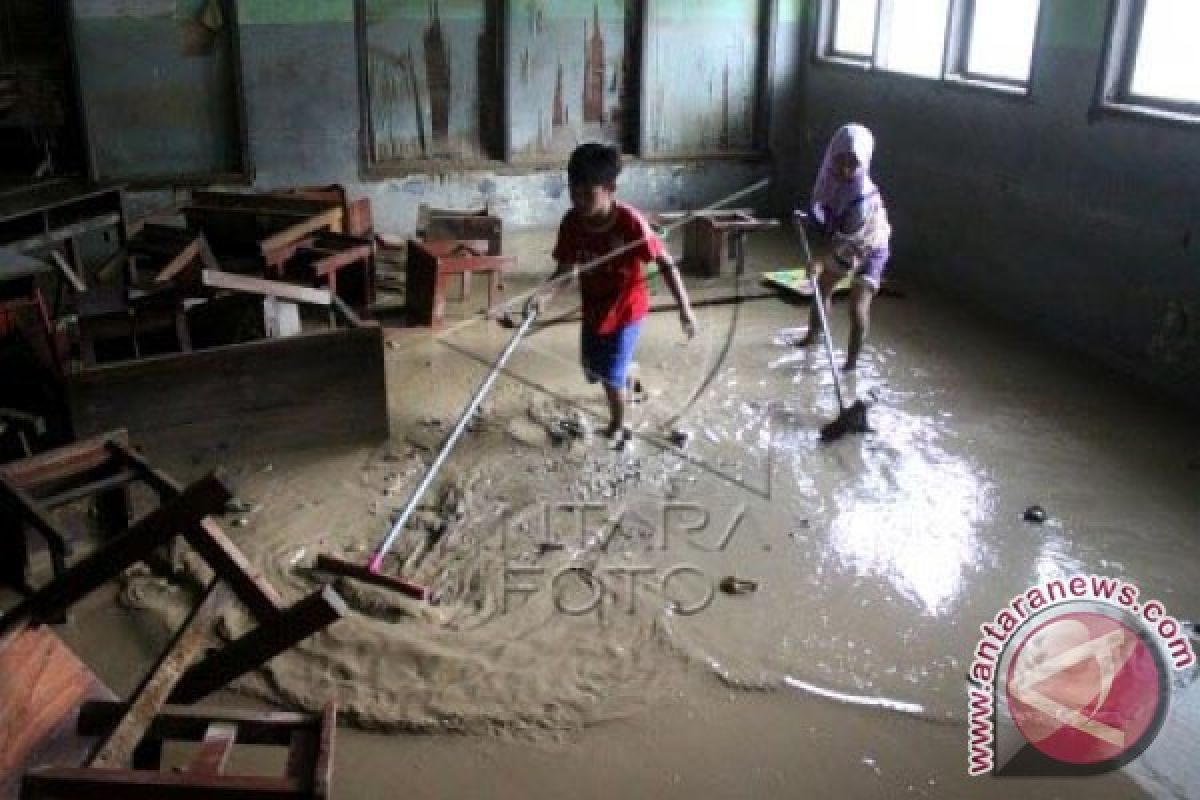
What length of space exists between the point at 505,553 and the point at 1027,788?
6.84ft

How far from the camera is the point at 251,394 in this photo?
4.91 metres

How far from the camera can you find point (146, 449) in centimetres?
473

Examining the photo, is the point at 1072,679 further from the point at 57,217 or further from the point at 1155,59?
the point at 57,217

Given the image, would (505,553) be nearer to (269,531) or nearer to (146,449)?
(269,531)

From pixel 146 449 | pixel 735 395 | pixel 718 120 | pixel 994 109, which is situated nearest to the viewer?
pixel 146 449

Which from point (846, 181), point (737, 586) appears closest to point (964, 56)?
point (846, 181)

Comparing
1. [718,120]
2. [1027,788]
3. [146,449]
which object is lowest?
[1027,788]

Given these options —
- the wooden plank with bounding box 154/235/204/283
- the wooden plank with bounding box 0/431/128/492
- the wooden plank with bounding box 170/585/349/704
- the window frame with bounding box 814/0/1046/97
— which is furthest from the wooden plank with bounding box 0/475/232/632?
the window frame with bounding box 814/0/1046/97

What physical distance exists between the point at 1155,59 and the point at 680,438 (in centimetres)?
357

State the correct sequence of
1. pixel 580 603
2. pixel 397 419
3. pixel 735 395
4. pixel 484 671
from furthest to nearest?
pixel 735 395
pixel 397 419
pixel 580 603
pixel 484 671

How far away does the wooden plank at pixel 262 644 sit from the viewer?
2705mm

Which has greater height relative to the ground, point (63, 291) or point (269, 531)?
point (63, 291)

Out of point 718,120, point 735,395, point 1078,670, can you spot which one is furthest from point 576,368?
point 718,120

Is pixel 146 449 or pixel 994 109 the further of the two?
pixel 994 109
